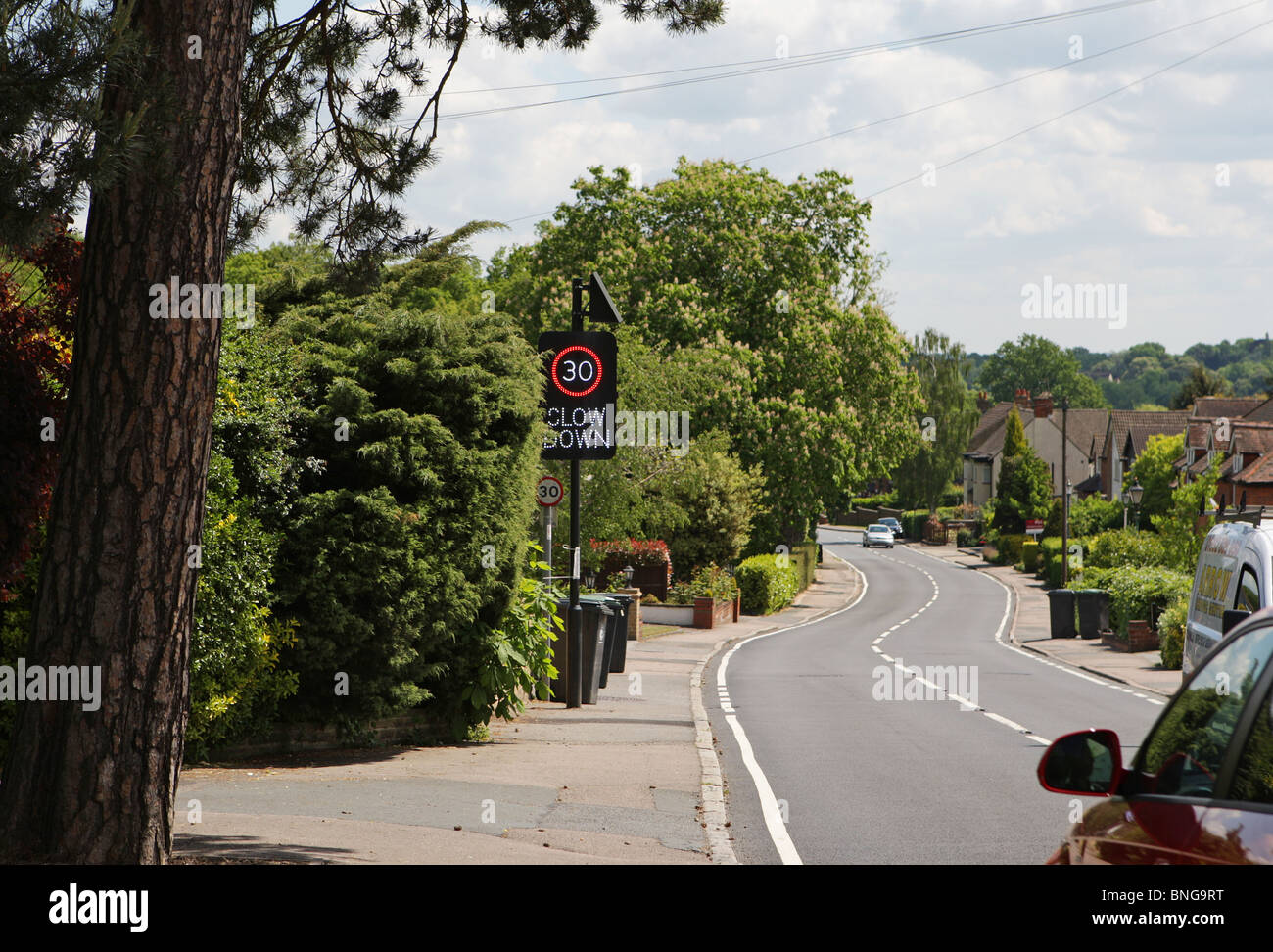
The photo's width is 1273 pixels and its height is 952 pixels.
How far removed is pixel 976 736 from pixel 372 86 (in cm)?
993

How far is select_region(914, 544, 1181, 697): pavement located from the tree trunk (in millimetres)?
8859

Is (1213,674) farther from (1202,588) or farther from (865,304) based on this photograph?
(865,304)

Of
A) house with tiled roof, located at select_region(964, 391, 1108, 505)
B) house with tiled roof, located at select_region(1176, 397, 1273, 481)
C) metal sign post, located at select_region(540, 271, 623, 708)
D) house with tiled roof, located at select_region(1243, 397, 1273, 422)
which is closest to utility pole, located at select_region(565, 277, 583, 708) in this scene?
metal sign post, located at select_region(540, 271, 623, 708)

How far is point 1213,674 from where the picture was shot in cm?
359

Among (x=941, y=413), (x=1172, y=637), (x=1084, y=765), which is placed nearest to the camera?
(x=1084, y=765)

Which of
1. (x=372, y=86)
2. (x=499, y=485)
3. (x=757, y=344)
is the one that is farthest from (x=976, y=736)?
(x=757, y=344)

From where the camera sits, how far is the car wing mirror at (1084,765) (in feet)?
12.0

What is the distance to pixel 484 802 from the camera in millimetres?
9461

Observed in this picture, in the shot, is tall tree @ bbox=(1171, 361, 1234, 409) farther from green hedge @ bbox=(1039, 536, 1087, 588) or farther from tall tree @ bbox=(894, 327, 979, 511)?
green hedge @ bbox=(1039, 536, 1087, 588)

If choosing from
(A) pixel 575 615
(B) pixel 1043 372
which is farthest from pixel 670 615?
(B) pixel 1043 372

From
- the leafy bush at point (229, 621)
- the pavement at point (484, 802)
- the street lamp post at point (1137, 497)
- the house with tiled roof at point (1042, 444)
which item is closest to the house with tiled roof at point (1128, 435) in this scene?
the house with tiled roof at point (1042, 444)

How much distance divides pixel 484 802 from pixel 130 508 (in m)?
4.57

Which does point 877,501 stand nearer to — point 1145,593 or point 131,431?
point 1145,593

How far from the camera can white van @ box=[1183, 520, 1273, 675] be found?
10445 millimetres
